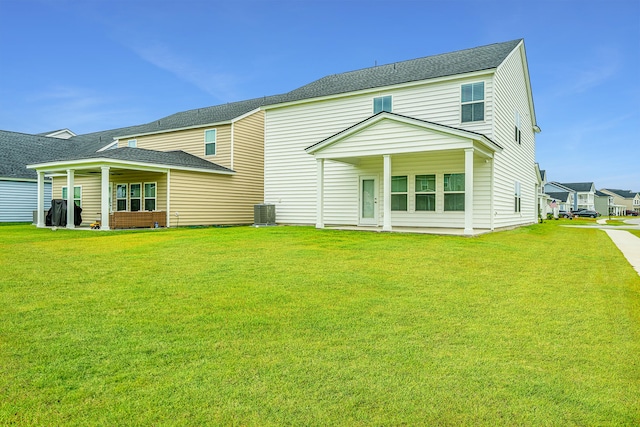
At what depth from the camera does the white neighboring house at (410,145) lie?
1360 cm

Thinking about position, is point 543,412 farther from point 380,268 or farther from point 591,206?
point 591,206

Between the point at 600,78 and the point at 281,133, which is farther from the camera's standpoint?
the point at 600,78

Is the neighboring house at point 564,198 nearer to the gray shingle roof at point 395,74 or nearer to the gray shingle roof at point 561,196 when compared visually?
the gray shingle roof at point 561,196

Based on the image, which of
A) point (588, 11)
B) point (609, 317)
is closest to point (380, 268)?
point (609, 317)

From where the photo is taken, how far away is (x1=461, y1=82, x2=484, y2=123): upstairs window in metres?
14.4

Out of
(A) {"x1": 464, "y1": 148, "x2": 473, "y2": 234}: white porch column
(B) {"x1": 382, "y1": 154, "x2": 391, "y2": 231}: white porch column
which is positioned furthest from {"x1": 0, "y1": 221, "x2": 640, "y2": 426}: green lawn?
(B) {"x1": 382, "y1": 154, "x2": 391, "y2": 231}: white porch column

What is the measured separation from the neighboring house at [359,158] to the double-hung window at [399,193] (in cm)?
4

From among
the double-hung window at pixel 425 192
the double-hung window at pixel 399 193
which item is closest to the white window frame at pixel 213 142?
the double-hung window at pixel 399 193

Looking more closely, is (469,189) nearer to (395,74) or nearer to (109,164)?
(395,74)

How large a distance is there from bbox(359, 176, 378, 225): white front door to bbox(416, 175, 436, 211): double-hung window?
178 centimetres

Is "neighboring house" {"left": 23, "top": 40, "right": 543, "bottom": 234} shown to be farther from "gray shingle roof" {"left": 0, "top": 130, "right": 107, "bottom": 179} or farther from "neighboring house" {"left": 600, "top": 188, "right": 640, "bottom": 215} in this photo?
"neighboring house" {"left": 600, "top": 188, "right": 640, "bottom": 215}

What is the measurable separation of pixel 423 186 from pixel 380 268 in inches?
356

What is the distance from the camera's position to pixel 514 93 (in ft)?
57.1

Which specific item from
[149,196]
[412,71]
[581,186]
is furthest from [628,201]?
[149,196]
